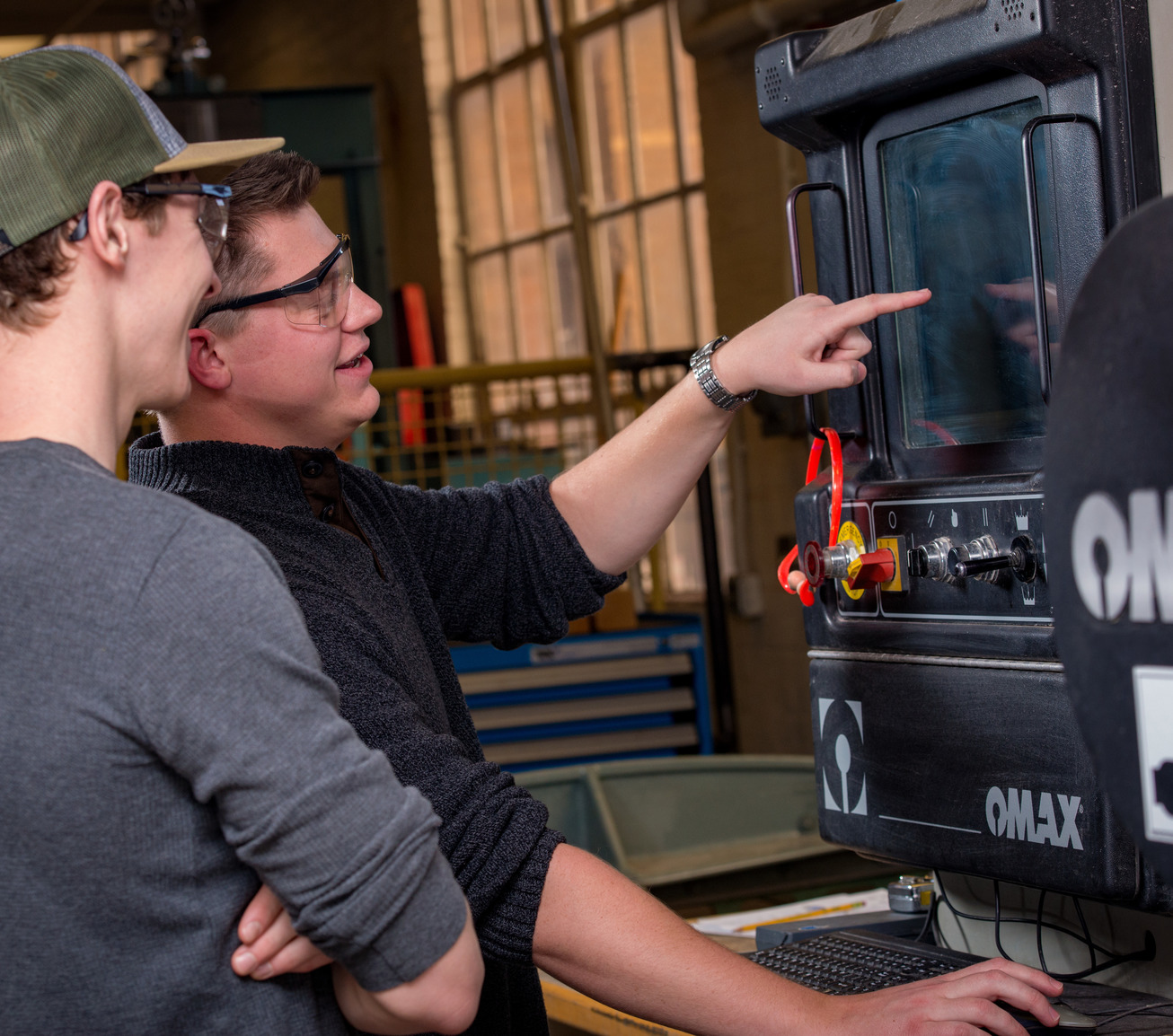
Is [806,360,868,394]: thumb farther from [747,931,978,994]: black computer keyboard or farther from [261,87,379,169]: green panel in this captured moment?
[261,87,379,169]: green panel

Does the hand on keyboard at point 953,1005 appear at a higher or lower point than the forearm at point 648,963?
lower

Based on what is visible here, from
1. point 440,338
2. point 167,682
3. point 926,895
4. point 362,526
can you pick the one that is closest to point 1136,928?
point 926,895

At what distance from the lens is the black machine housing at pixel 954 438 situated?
1171 millimetres

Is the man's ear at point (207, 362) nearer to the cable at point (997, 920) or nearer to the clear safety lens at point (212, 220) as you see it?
the clear safety lens at point (212, 220)

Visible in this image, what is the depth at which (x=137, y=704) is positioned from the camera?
81cm

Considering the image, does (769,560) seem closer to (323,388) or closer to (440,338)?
(440,338)

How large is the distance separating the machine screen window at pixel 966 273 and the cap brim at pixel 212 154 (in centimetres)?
67

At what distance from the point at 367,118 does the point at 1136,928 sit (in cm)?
372

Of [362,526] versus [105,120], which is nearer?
[105,120]

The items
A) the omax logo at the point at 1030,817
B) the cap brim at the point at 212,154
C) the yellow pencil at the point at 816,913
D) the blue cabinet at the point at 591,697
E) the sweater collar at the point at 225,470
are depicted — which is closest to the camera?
the cap brim at the point at 212,154

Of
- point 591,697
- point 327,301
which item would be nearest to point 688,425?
point 327,301

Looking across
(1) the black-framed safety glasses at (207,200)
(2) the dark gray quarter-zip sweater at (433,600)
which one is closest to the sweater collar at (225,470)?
(2) the dark gray quarter-zip sweater at (433,600)

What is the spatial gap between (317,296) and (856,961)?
855 millimetres

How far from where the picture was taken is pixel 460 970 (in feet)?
3.01
